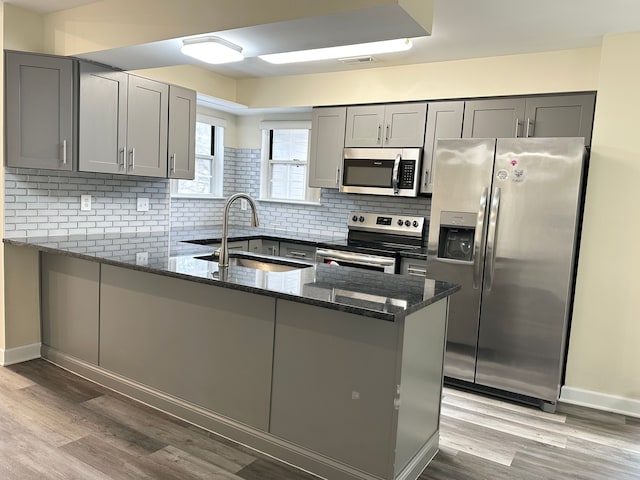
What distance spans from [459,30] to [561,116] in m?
1.10

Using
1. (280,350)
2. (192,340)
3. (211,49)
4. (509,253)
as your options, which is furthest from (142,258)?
(509,253)

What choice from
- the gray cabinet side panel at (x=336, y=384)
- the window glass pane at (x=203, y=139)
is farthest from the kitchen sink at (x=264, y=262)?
the window glass pane at (x=203, y=139)

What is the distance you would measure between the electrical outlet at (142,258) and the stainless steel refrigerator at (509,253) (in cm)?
206

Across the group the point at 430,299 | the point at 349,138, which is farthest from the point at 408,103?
the point at 430,299

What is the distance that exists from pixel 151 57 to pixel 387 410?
2.62 meters

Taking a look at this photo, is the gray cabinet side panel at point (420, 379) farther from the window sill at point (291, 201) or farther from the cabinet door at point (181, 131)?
the window sill at point (291, 201)

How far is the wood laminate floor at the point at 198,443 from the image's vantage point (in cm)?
238

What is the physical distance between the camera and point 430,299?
2221 millimetres

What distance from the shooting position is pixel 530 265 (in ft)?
11.0

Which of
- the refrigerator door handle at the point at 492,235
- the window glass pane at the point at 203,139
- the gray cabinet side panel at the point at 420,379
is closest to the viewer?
the gray cabinet side panel at the point at 420,379

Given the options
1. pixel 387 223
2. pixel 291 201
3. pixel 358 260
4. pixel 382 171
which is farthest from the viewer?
pixel 291 201

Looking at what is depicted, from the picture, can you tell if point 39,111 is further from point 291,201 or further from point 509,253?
point 509,253

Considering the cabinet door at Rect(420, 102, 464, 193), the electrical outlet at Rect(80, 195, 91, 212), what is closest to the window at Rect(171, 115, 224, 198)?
the electrical outlet at Rect(80, 195, 91, 212)

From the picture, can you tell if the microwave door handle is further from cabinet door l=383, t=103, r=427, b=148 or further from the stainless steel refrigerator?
the stainless steel refrigerator
